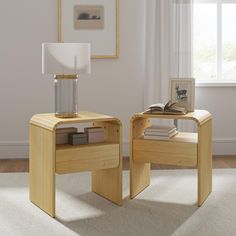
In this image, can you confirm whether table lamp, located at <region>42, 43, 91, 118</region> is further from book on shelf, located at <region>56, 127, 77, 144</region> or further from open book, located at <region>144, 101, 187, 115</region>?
open book, located at <region>144, 101, 187, 115</region>

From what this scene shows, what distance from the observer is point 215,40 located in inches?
202

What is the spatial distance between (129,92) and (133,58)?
344 mm

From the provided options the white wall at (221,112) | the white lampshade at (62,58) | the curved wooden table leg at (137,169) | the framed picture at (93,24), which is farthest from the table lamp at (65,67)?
the white wall at (221,112)

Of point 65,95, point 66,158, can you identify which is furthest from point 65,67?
point 66,158

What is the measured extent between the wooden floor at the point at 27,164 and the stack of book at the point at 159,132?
42.4 inches

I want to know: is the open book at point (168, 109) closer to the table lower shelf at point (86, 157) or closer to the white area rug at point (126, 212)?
the table lower shelf at point (86, 157)

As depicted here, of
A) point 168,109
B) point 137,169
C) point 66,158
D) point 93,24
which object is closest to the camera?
point 66,158

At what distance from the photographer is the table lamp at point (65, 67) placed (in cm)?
309

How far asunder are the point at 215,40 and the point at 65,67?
247 centimetres

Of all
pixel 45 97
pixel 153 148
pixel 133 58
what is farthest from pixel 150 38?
pixel 153 148

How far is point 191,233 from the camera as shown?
2.70 m

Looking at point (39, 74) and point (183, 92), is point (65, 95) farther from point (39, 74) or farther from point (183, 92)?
point (39, 74)

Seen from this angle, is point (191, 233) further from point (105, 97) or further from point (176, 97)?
point (105, 97)

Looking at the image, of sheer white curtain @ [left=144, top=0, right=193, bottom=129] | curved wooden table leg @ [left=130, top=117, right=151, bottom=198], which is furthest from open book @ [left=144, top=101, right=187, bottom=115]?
sheer white curtain @ [left=144, top=0, right=193, bottom=129]
